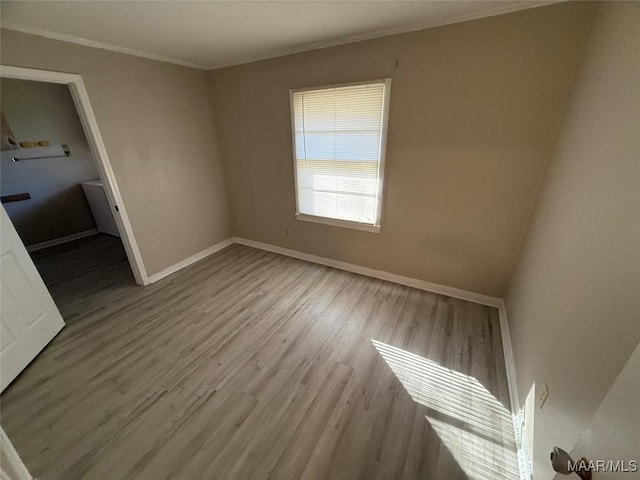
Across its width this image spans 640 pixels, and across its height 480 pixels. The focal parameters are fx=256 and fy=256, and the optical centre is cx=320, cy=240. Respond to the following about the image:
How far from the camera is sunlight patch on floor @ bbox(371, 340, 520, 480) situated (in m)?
1.34

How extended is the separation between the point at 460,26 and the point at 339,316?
A: 254 cm

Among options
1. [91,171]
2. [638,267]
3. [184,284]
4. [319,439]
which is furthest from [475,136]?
[91,171]

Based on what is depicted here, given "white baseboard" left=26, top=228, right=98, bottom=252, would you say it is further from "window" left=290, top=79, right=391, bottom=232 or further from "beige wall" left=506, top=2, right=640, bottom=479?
"beige wall" left=506, top=2, right=640, bottom=479

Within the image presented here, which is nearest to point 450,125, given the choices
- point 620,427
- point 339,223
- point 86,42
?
point 339,223

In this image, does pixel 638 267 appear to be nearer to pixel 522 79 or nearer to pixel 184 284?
pixel 522 79

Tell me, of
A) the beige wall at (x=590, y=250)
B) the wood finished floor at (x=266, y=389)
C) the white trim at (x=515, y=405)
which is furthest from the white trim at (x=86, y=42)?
the white trim at (x=515, y=405)

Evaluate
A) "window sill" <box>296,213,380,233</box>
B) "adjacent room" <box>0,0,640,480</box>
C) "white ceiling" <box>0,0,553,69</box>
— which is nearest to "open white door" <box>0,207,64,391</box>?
"adjacent room" <box>0,0,640,480</box>

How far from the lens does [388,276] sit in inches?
117

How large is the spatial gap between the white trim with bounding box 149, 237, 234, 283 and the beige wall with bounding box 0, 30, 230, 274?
0.06 metres

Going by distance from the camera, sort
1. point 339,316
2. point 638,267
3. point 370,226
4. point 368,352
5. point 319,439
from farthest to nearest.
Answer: point 370,226, point 339,316, point 368,352, point 319,439, point 638,267

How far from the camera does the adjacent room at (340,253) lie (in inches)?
45.8

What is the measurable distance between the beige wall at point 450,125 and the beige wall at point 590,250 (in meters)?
0.25

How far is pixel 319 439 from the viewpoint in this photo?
4.73 feet

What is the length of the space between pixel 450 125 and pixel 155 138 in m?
3.03
